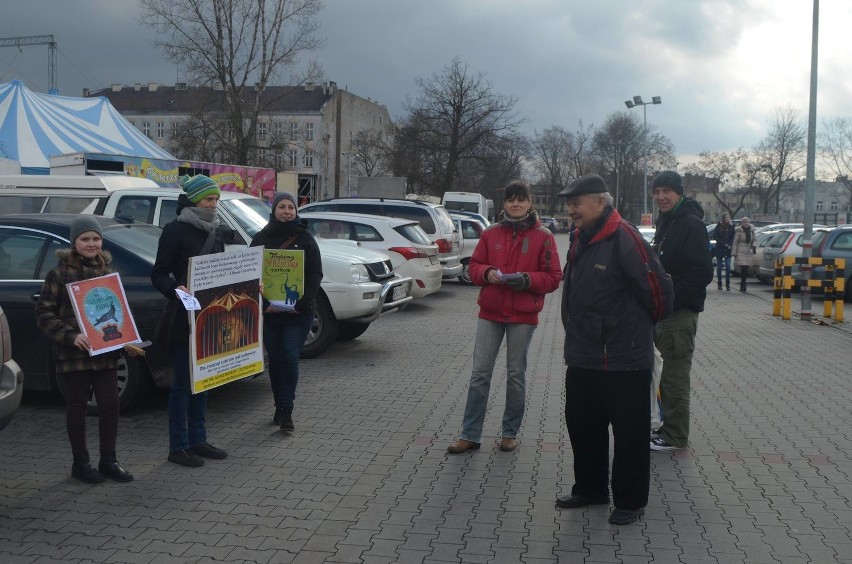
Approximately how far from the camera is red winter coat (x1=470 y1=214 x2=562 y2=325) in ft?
20.5

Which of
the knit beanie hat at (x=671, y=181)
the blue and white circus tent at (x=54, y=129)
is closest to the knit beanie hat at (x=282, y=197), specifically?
the knit beanie hat at (x=671, y=181)

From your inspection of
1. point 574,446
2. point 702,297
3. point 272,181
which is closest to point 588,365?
point 574,446

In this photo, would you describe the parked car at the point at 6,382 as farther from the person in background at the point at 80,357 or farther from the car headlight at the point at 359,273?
the car headlight at the point at 359,273

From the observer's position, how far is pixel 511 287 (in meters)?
6.18

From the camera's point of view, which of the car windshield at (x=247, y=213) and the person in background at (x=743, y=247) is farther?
the person in background at (x=743, y=247)

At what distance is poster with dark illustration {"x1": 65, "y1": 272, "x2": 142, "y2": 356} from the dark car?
151 centimetres

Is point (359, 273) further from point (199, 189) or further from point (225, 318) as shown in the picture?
point (199, 189)

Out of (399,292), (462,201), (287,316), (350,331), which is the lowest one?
(350,331)

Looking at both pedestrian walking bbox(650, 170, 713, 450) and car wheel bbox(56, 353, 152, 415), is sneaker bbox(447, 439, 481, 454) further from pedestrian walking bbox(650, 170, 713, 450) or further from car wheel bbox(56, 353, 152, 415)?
car wheel bbox(56, 353, 152, 415)

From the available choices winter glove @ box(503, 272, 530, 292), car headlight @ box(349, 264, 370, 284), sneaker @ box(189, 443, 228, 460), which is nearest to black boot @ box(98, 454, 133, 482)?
sneaker @ box(189, 443, 228, 460)

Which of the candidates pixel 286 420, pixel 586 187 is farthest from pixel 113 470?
pixel 586 187

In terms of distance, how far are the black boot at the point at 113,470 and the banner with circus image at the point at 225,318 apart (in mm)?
675

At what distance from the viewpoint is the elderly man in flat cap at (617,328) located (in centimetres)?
502

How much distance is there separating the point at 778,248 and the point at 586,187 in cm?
2018
